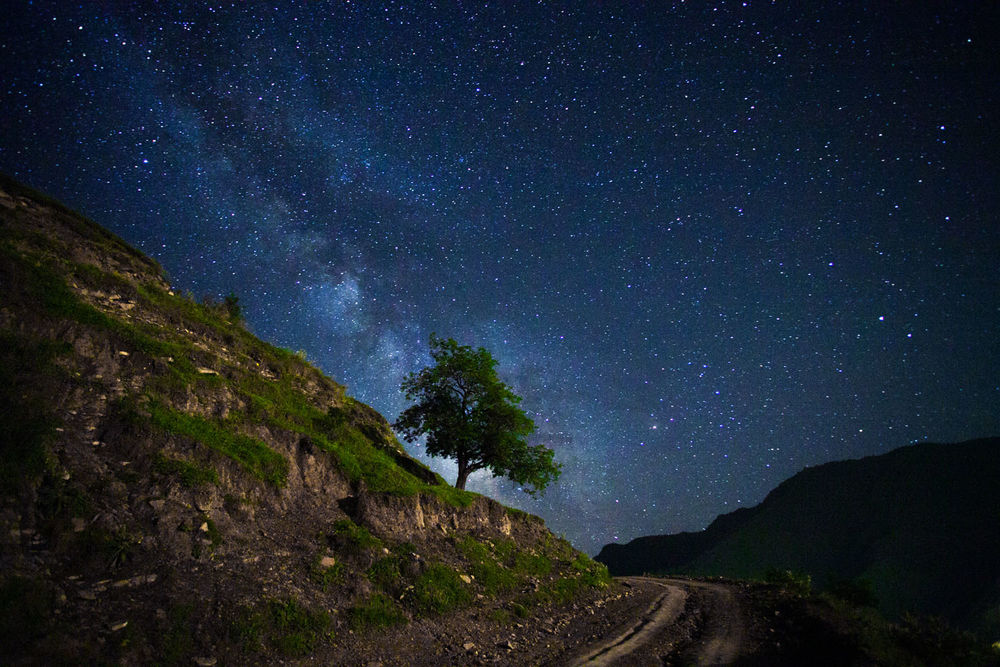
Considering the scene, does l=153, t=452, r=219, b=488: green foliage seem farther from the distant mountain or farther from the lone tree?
the distant mountain

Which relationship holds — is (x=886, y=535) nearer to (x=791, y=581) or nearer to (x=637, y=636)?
(x=791, y=581)

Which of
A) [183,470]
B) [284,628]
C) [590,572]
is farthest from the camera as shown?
[590,572]

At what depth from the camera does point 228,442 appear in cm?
1170

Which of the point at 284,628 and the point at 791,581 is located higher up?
the point at 284,628

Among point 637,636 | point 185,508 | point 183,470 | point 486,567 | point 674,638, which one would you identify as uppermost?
point 183,470

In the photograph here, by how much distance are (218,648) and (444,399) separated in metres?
21.6

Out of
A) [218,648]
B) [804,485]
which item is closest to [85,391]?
[218,648]

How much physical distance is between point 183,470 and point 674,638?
47.2 feet

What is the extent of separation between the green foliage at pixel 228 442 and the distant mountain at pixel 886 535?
92.4 m

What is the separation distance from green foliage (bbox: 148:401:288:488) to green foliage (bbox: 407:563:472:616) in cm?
519

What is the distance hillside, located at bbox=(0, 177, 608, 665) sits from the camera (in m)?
6.82

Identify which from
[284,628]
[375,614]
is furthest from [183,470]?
[375,614]

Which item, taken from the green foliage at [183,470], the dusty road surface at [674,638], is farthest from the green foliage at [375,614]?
the green foliage at [183,470]

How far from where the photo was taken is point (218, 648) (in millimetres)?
6957
